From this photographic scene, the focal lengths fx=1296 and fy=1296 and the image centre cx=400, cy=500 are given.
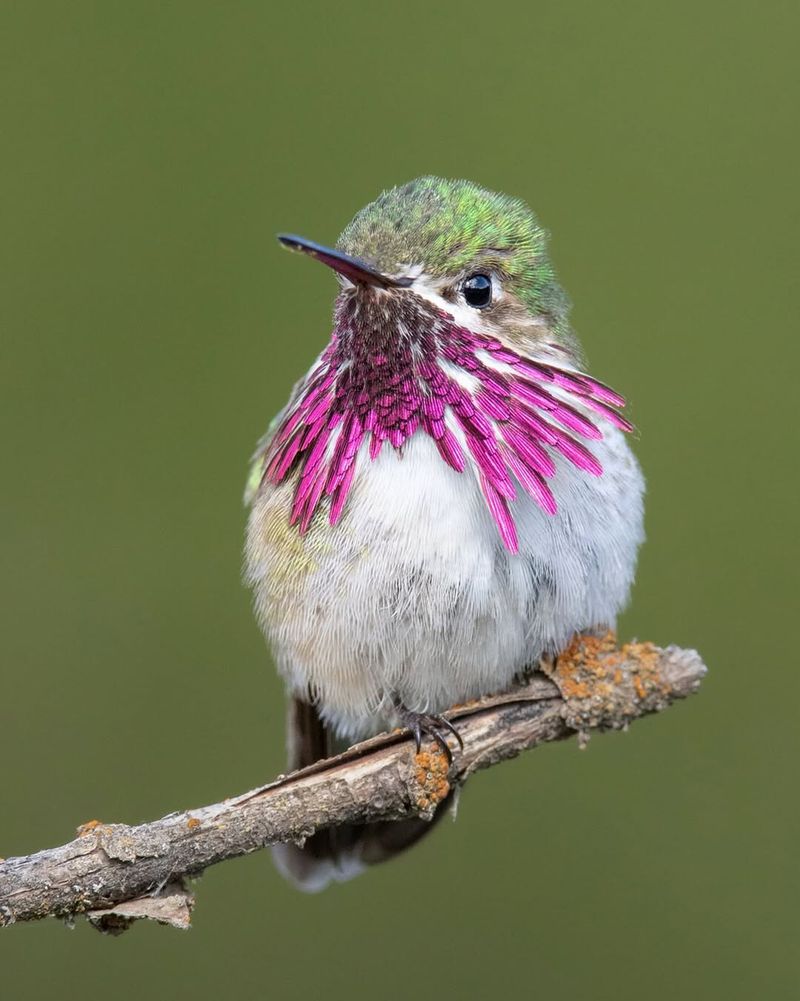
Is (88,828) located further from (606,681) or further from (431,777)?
(606,681)

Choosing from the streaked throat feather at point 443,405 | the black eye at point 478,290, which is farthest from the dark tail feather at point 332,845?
the black eye at point 478,290

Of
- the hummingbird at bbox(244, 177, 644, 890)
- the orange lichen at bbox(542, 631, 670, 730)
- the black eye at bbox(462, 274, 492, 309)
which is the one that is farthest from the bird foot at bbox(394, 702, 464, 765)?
the black eye at bbox(462, 274, 492, 309)

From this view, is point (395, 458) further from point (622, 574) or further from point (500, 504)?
point (622, 574)

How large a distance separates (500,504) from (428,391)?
0.29 m

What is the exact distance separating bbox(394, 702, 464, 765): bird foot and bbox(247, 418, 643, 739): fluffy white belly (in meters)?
0.05

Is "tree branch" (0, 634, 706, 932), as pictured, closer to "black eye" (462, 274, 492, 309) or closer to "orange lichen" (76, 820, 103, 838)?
"orange lichen" (76, 820, 103, 838)

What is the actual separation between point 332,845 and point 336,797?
917 mm

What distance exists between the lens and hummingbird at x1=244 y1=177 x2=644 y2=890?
2.81 metres

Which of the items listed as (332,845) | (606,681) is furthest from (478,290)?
(332,845)

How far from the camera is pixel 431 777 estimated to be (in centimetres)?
291

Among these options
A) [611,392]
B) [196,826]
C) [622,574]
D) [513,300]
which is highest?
[513,300]

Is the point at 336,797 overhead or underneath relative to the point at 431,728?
underneath

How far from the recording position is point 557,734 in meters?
3.12

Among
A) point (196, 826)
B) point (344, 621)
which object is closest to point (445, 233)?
point (344, 621)
